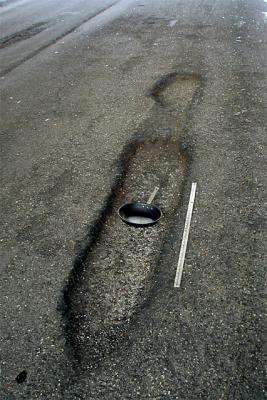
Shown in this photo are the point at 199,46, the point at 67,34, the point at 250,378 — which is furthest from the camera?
the point at 67,34

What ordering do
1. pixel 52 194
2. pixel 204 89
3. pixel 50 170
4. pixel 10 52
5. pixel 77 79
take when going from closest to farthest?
pixel 52 194 < pixel 50 170 < pixel 204 89 < pixel 77 79 < pixel 10 52

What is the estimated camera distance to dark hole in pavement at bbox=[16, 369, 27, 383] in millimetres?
2678

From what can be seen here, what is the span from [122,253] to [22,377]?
1437mm

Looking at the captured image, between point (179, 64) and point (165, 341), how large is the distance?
21.3 ft

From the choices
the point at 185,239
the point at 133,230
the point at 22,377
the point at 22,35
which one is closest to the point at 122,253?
the point at 133,230

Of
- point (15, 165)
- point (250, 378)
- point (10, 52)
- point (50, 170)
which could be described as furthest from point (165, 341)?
point (10, 52)

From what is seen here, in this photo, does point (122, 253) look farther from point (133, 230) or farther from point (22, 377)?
point (22, 377)

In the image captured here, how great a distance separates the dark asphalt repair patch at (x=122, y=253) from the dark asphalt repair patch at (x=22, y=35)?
6.87 m

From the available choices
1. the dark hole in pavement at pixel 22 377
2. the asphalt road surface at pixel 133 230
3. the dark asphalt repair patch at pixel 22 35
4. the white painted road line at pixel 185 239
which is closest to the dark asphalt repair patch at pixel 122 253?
the asphalt road surface at pixel 133 230

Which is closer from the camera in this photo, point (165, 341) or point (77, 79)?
point (165, 341)

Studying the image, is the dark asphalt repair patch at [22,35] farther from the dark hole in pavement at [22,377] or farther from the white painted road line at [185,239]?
the dark hole in pavement at [22,377]

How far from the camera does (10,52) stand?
9.86 metres

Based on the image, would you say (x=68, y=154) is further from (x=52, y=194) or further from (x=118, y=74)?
(x=118, y=74)

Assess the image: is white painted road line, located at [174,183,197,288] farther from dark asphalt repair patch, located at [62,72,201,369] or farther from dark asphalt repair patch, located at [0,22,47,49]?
dark asphalt repair patch, located at [0,22,47,49]
